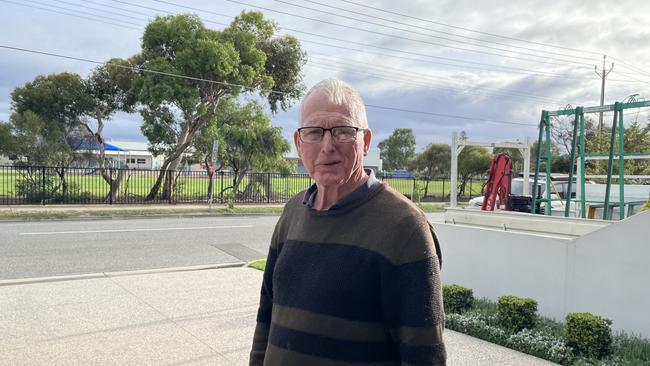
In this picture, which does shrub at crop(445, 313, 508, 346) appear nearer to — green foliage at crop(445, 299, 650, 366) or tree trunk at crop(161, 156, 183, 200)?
green foliage at crop(445, 299, 650, 366)

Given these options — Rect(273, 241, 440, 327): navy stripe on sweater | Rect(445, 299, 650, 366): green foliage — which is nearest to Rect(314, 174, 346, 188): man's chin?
Rect(273, 241, 440, 327): navy stripe on sweater

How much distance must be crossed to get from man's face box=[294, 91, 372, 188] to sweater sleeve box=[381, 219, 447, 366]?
1.15ft

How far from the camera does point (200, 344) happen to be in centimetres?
439

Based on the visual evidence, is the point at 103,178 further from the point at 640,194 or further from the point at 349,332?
the point at 349,332

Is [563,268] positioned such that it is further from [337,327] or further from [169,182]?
[169,182]

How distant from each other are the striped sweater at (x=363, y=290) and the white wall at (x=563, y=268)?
12.4ft

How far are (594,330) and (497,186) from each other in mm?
5006

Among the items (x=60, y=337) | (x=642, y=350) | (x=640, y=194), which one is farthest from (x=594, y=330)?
(x=640, y=194)

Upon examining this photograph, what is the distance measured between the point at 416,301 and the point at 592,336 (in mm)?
3368

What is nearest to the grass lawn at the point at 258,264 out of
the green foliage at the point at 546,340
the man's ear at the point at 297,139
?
the green foliage at the point at 546,340

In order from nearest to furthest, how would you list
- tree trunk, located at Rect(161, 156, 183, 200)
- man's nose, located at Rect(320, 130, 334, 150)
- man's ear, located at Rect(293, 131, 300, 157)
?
man's nose, located at Rect(320, 130, 334, 150)
man's ear, located at Rect(293, 131, 300, 157)
tree trunk, located at Rect(161, 156, 183, 200)

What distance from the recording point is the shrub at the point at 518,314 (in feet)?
15.4

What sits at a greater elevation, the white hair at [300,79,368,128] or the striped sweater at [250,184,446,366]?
the white hair at [300,79,368,128]

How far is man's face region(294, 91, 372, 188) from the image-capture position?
67.9 inches
